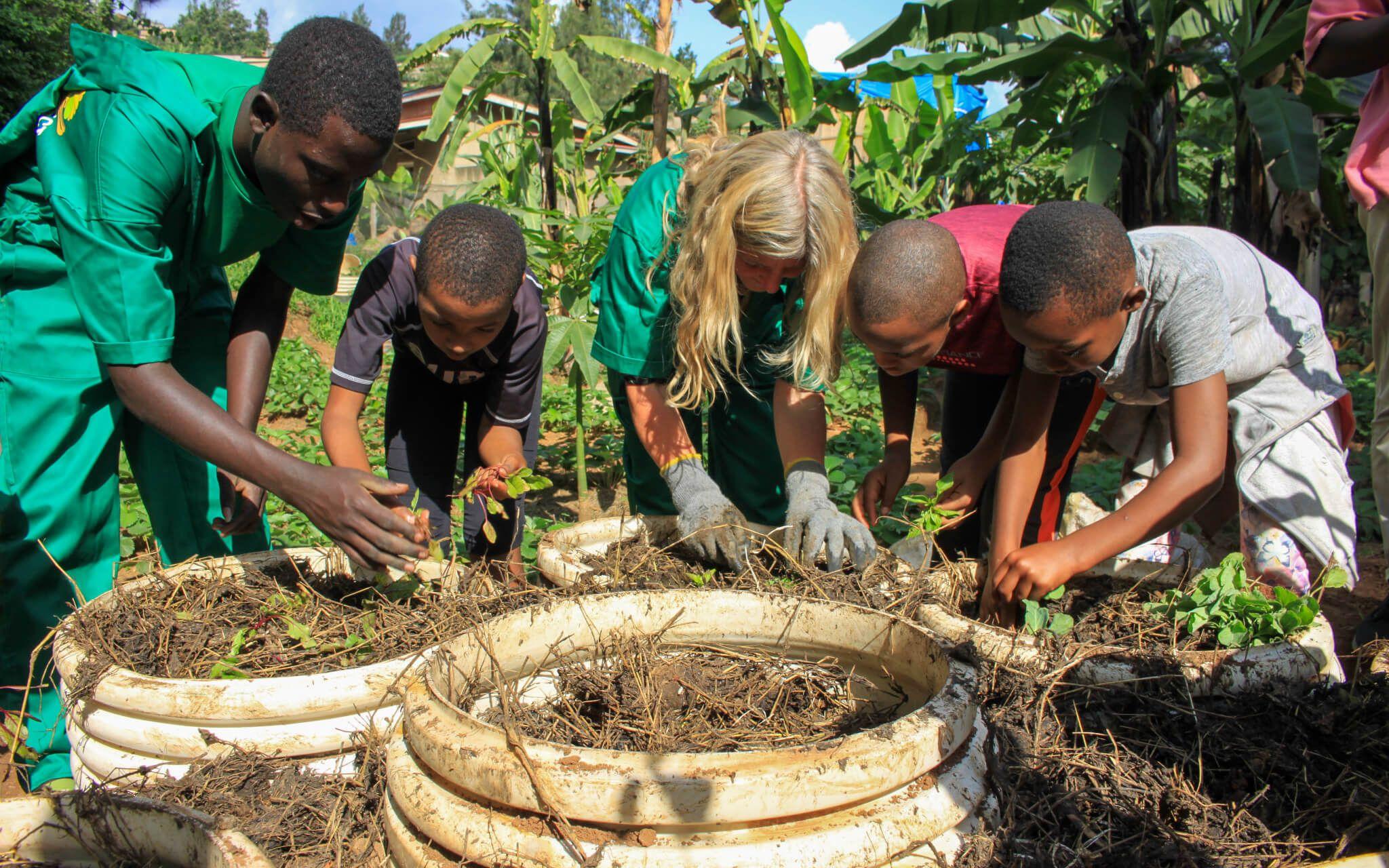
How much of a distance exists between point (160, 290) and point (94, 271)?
106 millimetres

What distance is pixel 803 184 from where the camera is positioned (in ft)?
6.89

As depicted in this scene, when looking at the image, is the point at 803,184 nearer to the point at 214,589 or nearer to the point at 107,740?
the point at 214,589

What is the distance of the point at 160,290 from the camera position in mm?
1748

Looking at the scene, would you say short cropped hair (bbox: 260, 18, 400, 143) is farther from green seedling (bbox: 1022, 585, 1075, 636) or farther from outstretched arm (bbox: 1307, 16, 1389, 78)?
outstretched arm (bbox: 1307, 16, 1389, 78)

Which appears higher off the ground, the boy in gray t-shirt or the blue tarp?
the blue tarp

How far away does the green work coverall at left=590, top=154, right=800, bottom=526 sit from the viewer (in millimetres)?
2408

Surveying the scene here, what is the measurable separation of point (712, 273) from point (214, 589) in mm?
1259

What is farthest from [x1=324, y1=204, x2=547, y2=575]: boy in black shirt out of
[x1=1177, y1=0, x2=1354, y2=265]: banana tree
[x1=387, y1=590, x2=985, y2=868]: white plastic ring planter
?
[x1=1177, y1=0, x2=1354, y2=265]: banana tree

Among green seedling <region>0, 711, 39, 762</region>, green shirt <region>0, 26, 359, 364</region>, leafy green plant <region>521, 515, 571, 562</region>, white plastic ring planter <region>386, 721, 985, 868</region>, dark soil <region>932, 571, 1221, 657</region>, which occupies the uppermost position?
green shirt <region>0, 26, 359, 364</region>

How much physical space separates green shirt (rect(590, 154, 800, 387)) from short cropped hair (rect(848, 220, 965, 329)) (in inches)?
17.6

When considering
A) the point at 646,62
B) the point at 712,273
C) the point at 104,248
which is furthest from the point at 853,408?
the point at 104,248

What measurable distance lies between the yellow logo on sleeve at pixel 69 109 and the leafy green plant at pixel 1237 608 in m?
2.31

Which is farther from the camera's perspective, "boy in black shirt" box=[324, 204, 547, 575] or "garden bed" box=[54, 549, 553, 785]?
"boy in black shirt" box=[324, 204, 547, 575]

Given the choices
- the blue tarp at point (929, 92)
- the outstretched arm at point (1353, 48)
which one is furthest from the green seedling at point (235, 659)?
the blue tarp at point (929, 92)
